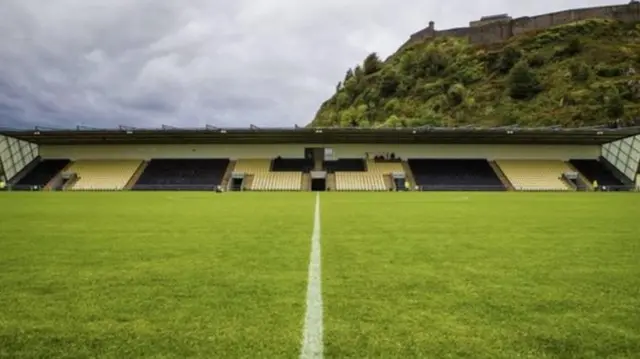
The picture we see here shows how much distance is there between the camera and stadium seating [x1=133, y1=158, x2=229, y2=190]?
140 ft

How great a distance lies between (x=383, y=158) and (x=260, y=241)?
4090cm

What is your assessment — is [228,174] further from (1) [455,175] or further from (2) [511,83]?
(2) [511,83]

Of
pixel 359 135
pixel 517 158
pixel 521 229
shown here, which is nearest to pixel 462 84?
pixel 517 158

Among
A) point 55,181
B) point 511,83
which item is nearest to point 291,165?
point 55,181

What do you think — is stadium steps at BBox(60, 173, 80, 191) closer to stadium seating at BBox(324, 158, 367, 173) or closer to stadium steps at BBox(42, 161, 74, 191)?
stadium steps at BBox(42, 161, 74, 191)

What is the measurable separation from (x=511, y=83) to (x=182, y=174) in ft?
189

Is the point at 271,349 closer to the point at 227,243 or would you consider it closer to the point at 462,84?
the point at 227,243

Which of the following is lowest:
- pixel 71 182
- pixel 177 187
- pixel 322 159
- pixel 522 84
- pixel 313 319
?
pixel 313 319

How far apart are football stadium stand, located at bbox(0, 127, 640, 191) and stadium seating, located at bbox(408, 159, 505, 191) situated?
10 cm

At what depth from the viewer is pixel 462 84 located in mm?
87250

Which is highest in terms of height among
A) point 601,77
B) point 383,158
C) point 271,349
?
point 601,77

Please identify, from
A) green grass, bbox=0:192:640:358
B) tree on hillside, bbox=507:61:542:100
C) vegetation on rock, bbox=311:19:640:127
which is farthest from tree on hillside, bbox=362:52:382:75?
green grass, bbox=0:192:640:358

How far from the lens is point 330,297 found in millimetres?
3740

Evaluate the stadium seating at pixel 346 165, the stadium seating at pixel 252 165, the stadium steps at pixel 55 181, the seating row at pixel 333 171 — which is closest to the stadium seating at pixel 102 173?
the seating row at pixel 333 171
